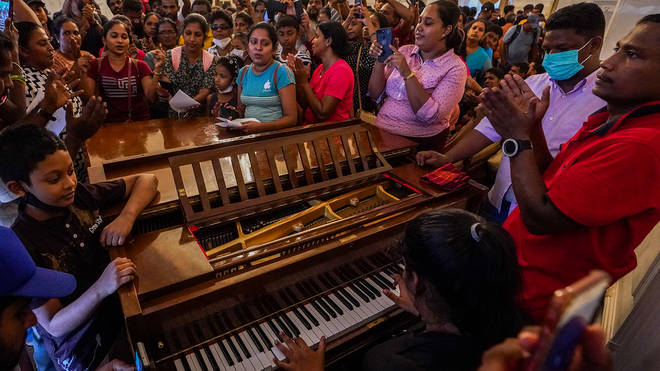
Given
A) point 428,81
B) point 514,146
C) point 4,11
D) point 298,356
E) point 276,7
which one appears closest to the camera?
point 514,146

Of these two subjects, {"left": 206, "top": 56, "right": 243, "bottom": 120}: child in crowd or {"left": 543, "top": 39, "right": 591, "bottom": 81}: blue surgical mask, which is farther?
{"left": 206, "top": 56, "right": 243, "bottom": 120}: child in crowd

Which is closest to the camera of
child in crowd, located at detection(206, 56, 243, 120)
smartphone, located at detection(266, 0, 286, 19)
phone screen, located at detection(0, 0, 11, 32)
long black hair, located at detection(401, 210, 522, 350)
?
long black hair, located at detection(401, 210, 522, 350)

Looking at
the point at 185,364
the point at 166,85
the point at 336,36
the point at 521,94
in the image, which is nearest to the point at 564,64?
the point at 521,94

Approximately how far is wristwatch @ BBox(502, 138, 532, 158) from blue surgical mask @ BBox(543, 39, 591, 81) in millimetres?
1034

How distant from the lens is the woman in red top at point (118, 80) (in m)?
3.99

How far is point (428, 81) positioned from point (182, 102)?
2472mm

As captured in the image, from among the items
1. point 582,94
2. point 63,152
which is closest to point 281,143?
point 63,152

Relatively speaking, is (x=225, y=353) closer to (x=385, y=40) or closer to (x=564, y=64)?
(x=564, y=64)

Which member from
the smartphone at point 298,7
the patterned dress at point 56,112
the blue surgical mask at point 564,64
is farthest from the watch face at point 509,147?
the smartphone at point 298,7

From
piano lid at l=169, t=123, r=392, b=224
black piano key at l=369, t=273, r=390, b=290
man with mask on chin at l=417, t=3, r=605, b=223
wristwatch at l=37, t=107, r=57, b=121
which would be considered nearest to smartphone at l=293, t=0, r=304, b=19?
piano lid at l=169, t=123, r=392, b=224

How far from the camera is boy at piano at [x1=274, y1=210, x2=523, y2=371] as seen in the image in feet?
4.09

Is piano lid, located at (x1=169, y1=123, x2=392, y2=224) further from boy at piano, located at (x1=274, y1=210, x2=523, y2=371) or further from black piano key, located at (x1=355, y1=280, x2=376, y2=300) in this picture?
boy at piano, located at (x1=274, y1=210, x2=523, y2=371)

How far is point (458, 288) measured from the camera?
1.25m

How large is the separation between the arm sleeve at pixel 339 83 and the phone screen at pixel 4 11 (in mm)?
2693
